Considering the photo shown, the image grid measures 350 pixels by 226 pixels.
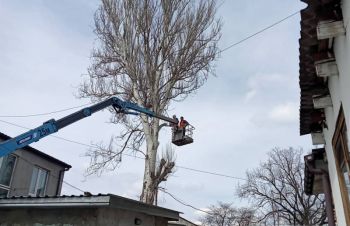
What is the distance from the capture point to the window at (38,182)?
54.1 feet

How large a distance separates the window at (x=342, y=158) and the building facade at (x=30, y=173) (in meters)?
12.9

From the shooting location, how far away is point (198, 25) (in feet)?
52.3

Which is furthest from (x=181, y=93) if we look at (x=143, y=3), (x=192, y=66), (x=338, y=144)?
(x=338, y=144)

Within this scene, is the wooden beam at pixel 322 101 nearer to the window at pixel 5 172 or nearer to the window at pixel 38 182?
the window at pixel 5 172

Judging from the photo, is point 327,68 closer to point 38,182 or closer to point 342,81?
point 342,81

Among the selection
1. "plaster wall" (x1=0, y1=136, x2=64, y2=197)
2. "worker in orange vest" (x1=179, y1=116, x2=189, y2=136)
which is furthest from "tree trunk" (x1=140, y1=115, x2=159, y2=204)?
"plaster wall" (x1=0, y1=136, x2=64, y2=197)

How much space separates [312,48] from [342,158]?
1.78m

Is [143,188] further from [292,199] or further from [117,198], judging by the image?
[292,199]

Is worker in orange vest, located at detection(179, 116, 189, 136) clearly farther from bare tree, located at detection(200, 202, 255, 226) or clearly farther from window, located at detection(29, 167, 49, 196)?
bare tree, located at detection(200, 202, 255, 226)

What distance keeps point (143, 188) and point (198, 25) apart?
777 cm

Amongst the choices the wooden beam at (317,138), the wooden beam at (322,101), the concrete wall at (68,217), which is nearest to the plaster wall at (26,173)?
the concrete wall at (68,217)

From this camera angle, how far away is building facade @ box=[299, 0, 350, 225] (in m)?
3.61

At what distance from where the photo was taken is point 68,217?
734 centimetres

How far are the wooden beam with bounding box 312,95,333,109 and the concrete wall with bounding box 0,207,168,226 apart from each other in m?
4.71
